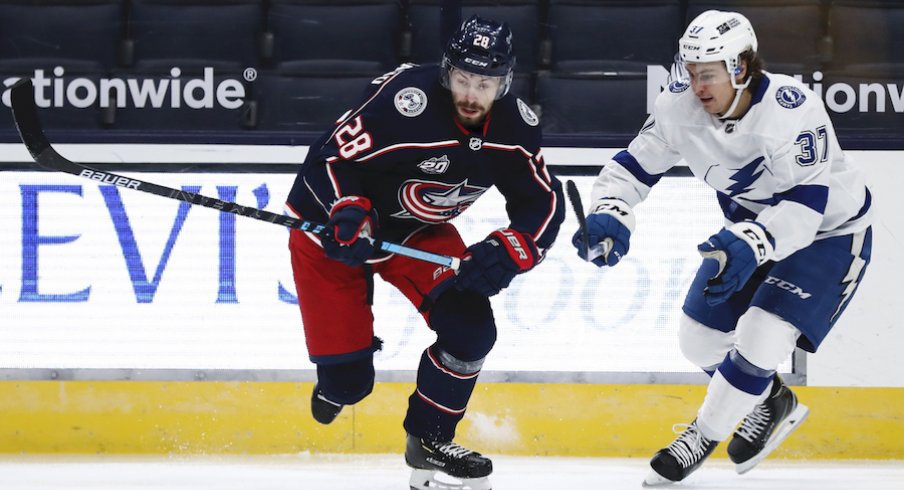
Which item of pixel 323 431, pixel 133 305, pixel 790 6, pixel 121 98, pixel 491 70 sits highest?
pixel 491 70

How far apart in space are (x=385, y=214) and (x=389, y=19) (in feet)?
7.03

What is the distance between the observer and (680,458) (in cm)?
308

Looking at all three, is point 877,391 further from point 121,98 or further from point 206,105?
point 121,98

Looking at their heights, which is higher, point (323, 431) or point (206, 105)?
point (206, 105)

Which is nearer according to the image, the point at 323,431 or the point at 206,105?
the point at 323,431

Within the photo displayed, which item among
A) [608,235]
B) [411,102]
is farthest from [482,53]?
[608,235]

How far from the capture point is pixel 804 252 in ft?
10.1

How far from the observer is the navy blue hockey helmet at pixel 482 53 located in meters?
2.67

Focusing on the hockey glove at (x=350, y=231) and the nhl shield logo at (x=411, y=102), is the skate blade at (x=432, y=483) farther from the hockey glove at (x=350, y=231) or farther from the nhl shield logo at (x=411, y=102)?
the nhl shield logo at (x=411, y=102)

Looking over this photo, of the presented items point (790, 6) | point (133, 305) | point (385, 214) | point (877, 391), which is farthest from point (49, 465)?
point (790, 6)

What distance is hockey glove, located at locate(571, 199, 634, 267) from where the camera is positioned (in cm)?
292

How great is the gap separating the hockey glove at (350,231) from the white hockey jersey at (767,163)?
675 mm

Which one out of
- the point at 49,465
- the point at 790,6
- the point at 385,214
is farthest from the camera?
the point at 790,6

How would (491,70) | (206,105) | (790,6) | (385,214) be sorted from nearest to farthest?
(491,70) → (385,214) → (206,105) → (790,6)
